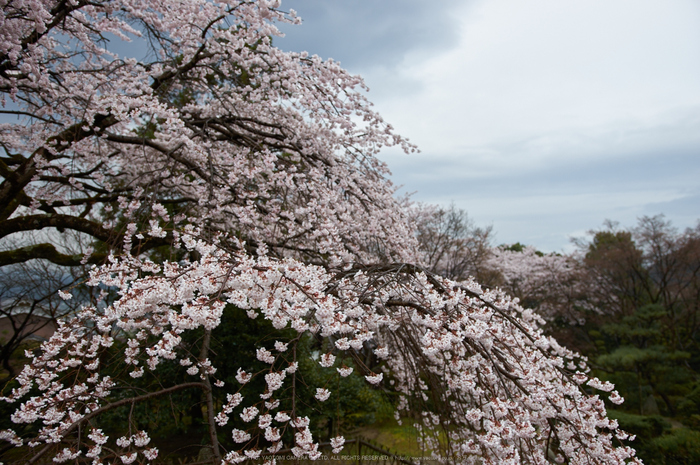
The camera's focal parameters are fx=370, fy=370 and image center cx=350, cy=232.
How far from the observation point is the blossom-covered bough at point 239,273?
2264 millimetres

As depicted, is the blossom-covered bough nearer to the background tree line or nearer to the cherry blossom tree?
the background tree line

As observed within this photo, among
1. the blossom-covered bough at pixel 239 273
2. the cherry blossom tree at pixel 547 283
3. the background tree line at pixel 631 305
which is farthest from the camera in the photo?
the cherry blossom tree at pixel 547 283

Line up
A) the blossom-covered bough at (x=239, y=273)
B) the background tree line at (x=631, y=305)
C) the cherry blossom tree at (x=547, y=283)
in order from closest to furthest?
the blossom-covered bough at (x=239, y=273) < the background tree line at (x=631, y=305) < the cherry blossom tree at (x=547, y=283)

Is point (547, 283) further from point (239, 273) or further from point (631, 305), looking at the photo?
point (239, 273)

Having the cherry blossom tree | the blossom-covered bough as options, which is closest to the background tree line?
the cherry blossom tree

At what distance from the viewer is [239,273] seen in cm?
235

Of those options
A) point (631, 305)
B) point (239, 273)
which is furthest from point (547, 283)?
point (239, 273)

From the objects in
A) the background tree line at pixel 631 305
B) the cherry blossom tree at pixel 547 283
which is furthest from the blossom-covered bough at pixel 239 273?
the cherry blossom tree at pixel 547 283

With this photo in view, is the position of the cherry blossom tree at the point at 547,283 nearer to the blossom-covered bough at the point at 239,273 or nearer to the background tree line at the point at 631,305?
the background tree line at the point at 631,305

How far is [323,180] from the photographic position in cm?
494

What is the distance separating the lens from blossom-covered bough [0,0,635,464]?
2.26 m

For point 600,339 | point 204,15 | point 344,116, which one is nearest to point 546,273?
point 600,339

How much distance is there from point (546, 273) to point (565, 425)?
16592mm

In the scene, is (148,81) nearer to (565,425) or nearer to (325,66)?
(325,66)
